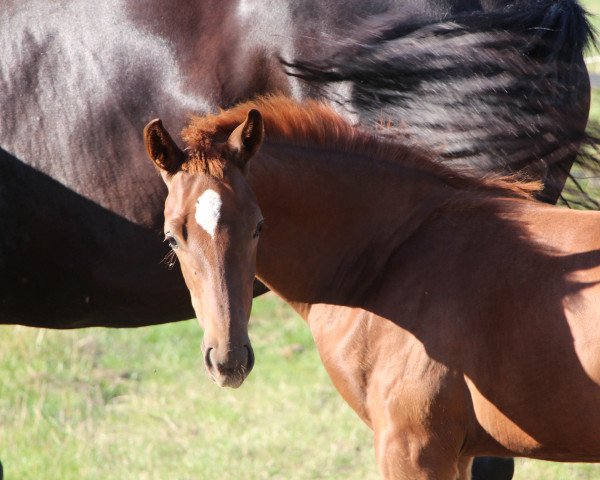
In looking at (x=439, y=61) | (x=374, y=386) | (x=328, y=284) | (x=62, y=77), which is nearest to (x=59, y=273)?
(x=62, y=77)

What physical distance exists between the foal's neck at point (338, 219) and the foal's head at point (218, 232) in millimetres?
260

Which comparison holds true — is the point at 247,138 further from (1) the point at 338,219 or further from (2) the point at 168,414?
(2) the point at 168,414

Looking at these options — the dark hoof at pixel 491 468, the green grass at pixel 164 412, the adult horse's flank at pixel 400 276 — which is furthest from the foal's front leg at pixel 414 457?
the green grass at pixel 164 412

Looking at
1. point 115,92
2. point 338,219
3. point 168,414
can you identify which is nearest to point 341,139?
point 338,219

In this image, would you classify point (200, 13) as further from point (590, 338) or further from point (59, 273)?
point (590, 338)

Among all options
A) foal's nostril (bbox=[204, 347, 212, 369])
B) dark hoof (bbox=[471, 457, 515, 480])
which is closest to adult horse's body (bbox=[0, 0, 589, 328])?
foal's nostril (bbox=[204, 347, 212, 369])

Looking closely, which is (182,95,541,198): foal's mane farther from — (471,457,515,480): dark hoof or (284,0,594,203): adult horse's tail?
(471,457,515,480): dark hoof

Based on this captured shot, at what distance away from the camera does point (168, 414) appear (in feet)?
16.7

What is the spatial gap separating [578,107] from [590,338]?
980mm

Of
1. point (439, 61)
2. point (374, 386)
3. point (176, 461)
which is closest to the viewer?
point (374, 386)

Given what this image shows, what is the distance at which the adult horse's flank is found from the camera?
2541 mm

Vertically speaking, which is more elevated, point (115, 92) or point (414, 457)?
point (115, 92)

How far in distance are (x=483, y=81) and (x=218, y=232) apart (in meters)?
1.12

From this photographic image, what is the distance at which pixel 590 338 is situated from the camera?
2504mm
